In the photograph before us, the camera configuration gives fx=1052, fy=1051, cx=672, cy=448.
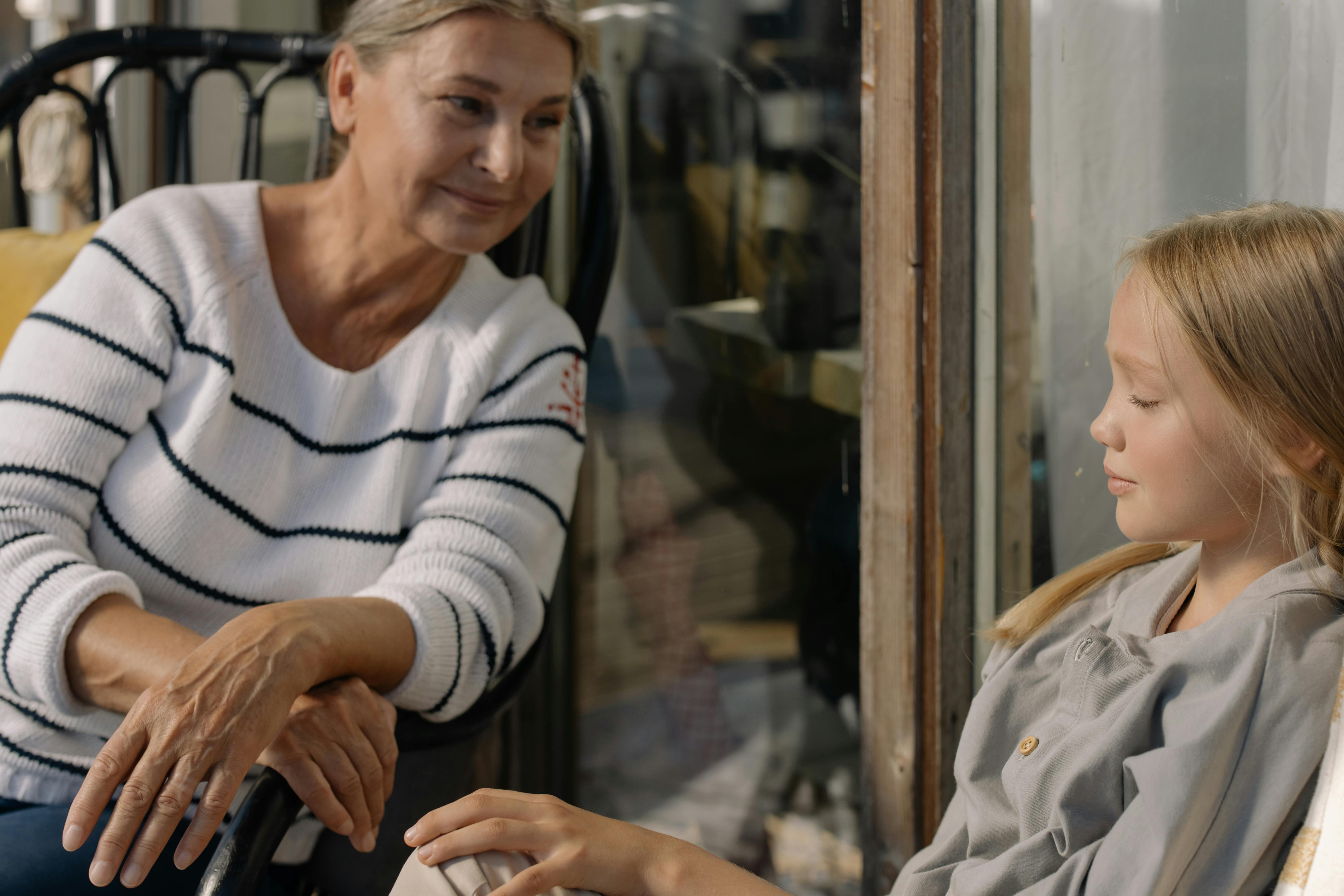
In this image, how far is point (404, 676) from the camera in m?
0.96

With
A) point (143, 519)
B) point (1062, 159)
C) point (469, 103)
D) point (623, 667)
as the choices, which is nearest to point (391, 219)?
point (469, 103)

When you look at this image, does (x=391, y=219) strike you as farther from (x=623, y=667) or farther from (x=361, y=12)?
(x=623, y=667)

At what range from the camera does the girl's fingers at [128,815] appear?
29.3 inches

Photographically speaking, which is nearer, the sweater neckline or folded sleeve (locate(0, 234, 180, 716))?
folded sleeve (locate(0, 234, 180, 716))

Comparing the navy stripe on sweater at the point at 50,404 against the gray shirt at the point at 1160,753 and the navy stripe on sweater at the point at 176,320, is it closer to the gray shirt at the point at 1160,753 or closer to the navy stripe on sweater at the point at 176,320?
the navy stripe on sweater at the point at 176,320

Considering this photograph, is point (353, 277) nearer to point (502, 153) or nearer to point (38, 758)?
point (502, 153)

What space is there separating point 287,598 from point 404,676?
195 mm

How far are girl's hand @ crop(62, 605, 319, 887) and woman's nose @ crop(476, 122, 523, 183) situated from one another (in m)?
0.52

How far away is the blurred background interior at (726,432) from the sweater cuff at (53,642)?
84cm

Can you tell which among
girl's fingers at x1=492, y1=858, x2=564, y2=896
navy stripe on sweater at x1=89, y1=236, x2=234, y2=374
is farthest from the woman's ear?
girl's fingers at x1=492, y1=858, x2=564, y2=896

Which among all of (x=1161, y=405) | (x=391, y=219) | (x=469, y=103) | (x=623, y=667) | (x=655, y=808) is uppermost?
(x=469, y=103)

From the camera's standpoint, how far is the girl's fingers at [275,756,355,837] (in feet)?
2.67

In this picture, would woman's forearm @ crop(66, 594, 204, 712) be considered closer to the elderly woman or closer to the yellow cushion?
the elderly woman

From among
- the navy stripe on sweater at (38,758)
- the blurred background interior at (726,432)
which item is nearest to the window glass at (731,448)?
the blurred background interior at (726,432)
